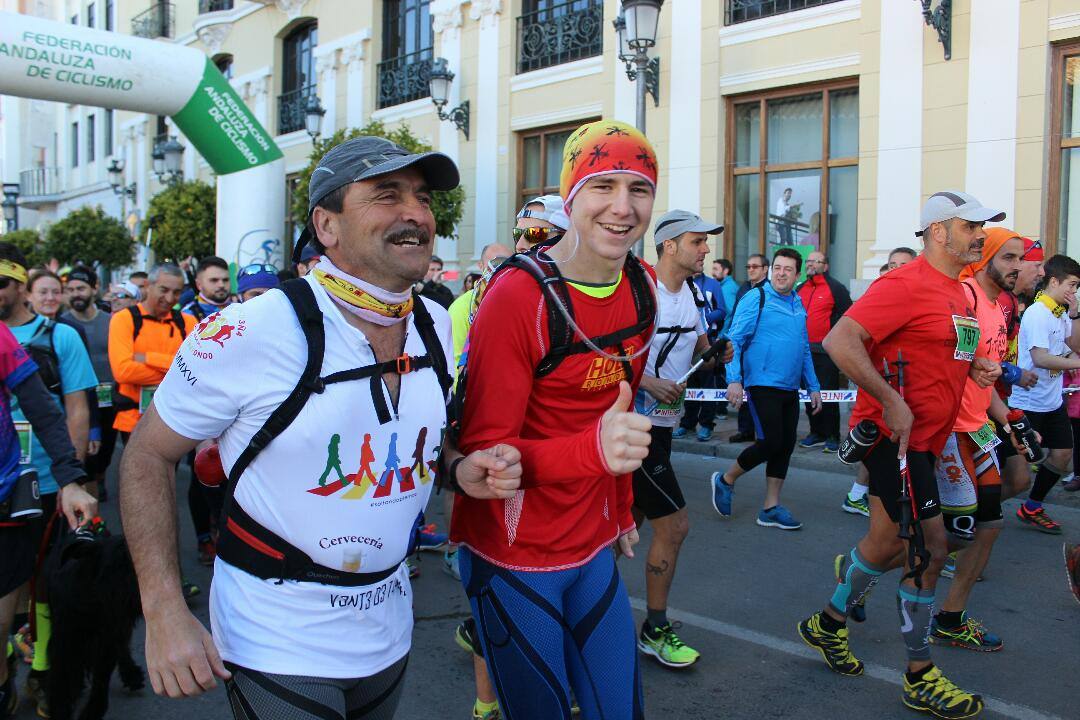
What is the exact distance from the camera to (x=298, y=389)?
6.30 ft

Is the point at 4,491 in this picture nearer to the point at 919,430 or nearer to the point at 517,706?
the point at 517,706

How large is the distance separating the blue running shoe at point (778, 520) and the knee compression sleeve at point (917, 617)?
296 centimetres

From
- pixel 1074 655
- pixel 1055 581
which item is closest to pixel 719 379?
pixel 1055 581

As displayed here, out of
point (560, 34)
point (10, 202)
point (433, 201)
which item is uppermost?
point (560, 34)

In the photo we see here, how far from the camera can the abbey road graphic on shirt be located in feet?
6.38

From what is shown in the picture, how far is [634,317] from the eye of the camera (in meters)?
2.60

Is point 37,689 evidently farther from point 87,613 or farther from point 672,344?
point 672,344

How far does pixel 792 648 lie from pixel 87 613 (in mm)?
3170

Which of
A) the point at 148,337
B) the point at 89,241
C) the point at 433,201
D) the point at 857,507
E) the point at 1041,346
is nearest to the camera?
the point at 148,337

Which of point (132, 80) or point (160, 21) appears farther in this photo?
point (160, 21)

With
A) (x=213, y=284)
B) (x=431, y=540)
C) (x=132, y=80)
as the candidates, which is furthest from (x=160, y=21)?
(x=431, y=540)

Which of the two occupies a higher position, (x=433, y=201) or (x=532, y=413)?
(x=433, y=201)

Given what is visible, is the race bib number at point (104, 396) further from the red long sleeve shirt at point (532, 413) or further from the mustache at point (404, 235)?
the mustache at point (404, 235)

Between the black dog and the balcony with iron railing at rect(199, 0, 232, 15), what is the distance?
24.8m
